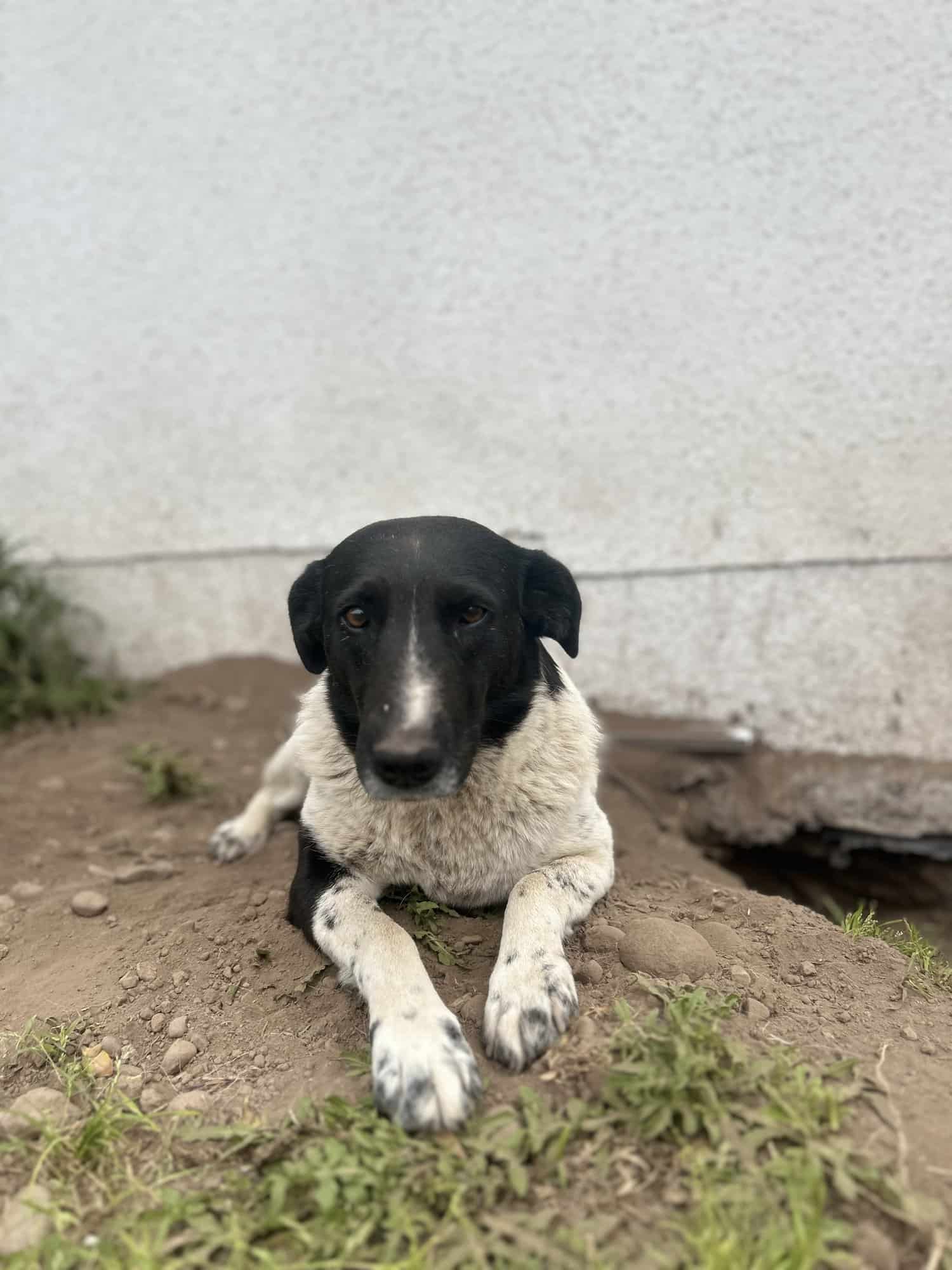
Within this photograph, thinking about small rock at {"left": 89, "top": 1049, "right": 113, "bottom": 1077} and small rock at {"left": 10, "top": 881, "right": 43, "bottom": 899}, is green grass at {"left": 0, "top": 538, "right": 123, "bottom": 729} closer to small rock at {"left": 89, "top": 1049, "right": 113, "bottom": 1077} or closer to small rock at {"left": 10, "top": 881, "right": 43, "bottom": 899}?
small rock at {"left": 10, "top": 881, "right": 43, "bottom": 899}

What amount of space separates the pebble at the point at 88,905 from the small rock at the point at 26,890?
185 millimetres

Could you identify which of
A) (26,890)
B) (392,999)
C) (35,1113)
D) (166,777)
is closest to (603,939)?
(392,999)

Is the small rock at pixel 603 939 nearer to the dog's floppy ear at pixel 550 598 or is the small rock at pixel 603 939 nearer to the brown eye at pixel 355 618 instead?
the dog's floppy ear at pixel 550 598

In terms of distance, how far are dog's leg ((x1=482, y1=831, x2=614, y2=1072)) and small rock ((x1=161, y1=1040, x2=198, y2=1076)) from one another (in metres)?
0.68

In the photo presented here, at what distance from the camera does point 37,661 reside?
15.6 feet

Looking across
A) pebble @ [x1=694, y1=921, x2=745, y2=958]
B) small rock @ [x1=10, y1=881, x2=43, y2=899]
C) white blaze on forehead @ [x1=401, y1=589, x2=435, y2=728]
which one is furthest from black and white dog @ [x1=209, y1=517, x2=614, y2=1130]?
small rock @ [x1=10, y1=881, x2=43, y2=899]

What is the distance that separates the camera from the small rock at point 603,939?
2.19 metres

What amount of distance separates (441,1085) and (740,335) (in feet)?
10.9

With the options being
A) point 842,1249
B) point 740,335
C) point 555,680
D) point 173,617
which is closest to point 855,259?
point 740,335

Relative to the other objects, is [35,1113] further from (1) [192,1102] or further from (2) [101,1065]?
(1) [192,1102]

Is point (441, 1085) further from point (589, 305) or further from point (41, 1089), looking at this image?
point (589, 305)

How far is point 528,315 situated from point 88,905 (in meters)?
3.10

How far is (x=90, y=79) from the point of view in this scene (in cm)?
444

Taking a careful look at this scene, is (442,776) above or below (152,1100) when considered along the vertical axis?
above
